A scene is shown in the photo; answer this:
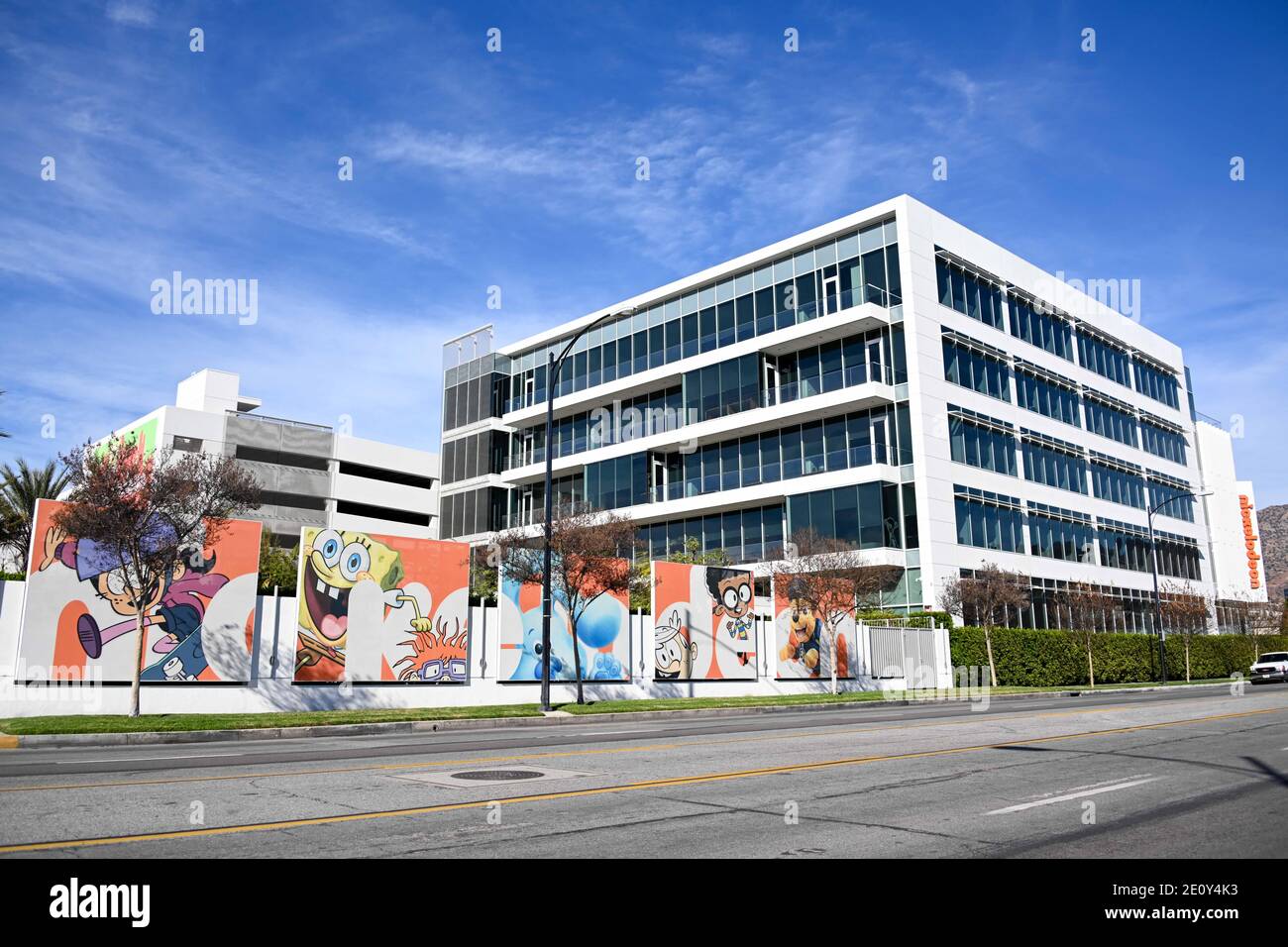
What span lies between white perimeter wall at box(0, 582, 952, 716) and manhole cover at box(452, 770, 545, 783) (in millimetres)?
14712

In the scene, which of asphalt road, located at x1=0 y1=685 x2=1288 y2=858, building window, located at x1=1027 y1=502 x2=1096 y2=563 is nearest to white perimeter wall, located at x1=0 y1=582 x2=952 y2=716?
asphalt road, located at x1=0 y1=685 x2=1288 y2=858

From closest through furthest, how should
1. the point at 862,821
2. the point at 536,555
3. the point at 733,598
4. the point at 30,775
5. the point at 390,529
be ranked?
1. the point at 862,821
2. the point at 30,775
3. the point at 536,555
4. the point at 733,598
5. the point at 390,529

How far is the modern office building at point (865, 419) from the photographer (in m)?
44.6

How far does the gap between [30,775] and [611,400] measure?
49.4 meters

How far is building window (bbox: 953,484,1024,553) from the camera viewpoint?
147ft

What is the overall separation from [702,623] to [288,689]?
14667mm

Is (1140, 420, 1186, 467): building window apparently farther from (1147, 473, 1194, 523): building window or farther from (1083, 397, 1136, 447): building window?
(1083, 397, 1136, 447): building window

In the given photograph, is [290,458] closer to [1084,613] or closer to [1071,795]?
[1084,613]

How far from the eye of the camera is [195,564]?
22.9 meters

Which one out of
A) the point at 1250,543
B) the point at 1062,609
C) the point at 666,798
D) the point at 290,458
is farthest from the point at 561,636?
the point at 1250,543

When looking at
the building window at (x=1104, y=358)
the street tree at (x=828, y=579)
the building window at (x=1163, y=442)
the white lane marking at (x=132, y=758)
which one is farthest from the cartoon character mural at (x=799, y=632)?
the building window at (x=1163, y=442)
